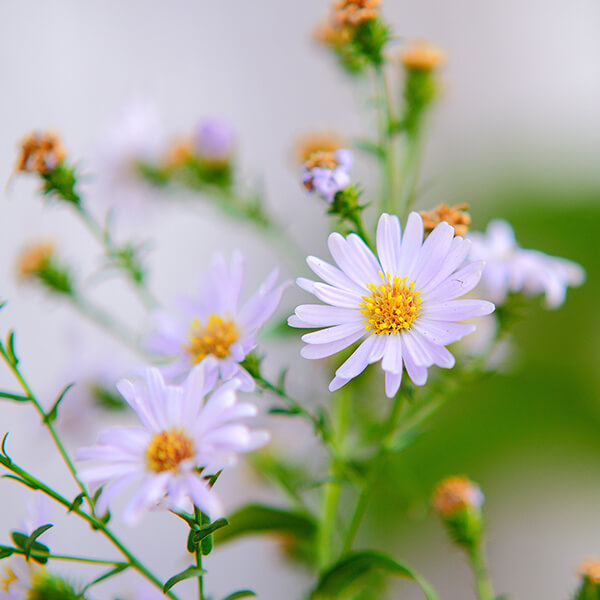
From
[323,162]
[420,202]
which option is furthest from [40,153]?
[420,202]

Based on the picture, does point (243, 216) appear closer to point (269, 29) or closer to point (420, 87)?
point (420, 87)

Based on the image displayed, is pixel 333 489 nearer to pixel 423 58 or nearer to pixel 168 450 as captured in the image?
pixel 168 450

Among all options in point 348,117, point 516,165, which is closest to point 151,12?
point 348,117

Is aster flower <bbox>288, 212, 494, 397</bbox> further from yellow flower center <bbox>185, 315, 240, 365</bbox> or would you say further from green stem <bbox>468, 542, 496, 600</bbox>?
green stem <bbox>468, 542, 496, 600</bbox>

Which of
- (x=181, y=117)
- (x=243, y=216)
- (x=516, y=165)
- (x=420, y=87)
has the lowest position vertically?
(x=243, y=216)

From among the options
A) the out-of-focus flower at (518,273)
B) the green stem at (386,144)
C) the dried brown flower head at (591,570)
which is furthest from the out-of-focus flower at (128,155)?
the dried brown flower head at (591,570)

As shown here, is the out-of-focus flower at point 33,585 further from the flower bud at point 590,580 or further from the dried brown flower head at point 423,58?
the dried brown flower head at point 423,58
